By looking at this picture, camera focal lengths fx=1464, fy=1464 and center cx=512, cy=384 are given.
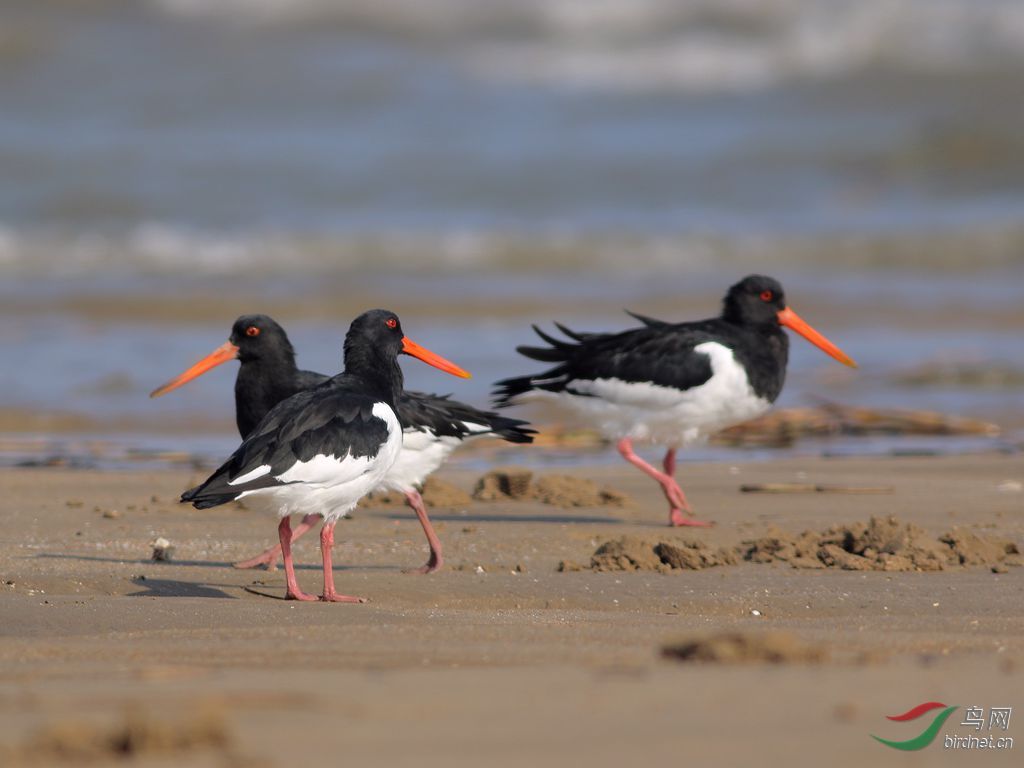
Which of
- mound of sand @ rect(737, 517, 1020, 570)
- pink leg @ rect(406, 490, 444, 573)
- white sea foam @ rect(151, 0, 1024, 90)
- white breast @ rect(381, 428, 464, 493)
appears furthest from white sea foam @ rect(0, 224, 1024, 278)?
mound of sand @ rect(737, 517, 1020, 570)

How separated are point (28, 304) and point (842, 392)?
9015 millimetres

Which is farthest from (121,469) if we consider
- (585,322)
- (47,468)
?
(585,322)

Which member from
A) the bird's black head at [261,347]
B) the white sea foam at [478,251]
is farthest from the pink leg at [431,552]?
the white sea foam at [478,251]

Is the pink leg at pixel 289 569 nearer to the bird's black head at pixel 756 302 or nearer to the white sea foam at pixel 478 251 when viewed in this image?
the bird's black head at pixel 756 302

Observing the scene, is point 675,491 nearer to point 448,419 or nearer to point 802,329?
point 448,419

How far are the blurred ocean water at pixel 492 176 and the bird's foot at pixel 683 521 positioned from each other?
3.72 metres

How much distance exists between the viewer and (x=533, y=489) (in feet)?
24.8

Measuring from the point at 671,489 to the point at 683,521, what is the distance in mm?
326

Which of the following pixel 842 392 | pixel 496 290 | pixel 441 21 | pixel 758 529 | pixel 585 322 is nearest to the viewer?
pixel 758 529

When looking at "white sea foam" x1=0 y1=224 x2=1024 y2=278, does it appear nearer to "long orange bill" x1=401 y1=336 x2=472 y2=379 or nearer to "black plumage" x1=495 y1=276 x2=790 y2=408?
"black plumage" x1=495 y1=276 x2=790 y2=408

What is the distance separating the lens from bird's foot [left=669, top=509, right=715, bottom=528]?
699 cm

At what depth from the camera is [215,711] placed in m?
2.85

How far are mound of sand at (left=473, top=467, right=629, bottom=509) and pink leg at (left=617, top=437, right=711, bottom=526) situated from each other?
0.36 m

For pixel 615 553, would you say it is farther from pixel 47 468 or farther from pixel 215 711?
pixel 47 468
